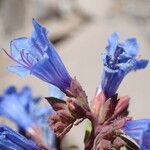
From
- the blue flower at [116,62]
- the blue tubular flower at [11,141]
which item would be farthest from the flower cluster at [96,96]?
the blue tubular flower at [11,141]

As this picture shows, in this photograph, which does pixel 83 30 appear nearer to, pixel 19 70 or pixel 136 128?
pixel 19 70

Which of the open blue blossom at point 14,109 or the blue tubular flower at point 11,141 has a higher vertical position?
the open blue blossom at point 14,109

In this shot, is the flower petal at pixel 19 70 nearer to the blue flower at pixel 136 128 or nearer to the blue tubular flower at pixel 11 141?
the blue tubular flower at pixel 11 141

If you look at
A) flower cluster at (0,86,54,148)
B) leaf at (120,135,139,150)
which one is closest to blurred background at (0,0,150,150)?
flower cluster at (0,86,54,148)

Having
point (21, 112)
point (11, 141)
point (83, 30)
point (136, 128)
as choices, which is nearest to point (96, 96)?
point (136, 128)

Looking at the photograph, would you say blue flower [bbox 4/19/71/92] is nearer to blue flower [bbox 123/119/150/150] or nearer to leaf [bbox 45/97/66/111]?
leaf [bbox 45/97/66/111]

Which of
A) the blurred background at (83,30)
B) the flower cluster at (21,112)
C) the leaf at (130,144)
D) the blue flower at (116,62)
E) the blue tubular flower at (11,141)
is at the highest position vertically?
the blurred background at (83,30)

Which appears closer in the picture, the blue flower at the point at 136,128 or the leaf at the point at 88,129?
the blue flower at the point at 136,128
